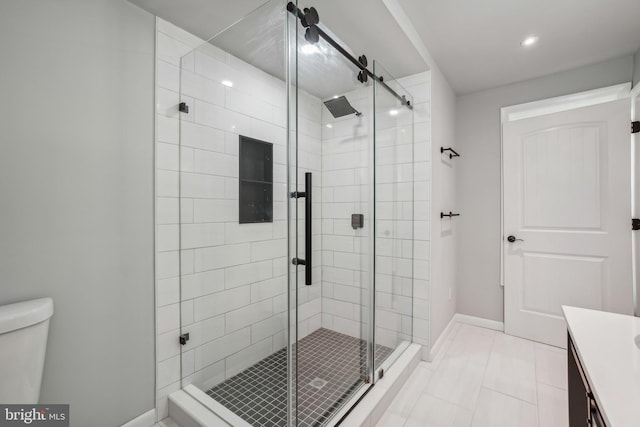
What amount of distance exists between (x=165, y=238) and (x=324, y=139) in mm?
1065

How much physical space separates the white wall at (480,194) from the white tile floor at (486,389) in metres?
0.54

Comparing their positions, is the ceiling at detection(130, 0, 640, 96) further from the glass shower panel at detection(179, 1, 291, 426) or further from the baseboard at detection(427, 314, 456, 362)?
the baseboard at detection(427, 314, 456, 362)

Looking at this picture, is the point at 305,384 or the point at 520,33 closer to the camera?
the point at 305,384

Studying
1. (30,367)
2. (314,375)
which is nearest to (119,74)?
(30,367)

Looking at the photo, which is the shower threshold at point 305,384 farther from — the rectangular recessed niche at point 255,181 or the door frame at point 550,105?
the door frame at point 550,105

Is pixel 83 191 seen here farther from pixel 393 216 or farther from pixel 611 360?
pixel 611 360

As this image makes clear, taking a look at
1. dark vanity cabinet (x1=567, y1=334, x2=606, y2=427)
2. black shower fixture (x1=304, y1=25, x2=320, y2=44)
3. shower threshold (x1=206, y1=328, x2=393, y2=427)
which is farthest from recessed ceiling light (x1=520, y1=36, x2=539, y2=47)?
shower threshold (x1=206, y1=328, x2=393, y2=427)

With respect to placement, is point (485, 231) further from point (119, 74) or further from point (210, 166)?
point (119, 74)

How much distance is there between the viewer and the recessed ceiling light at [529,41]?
208 cm

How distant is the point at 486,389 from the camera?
6.34 ft

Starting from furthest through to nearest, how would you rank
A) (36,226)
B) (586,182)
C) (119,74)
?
(586,182), (119,74), (36,226)

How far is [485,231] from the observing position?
2.99 m

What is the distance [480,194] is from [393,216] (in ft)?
5.02

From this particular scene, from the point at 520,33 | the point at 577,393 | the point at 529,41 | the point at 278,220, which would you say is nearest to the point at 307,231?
the point at 278,220
